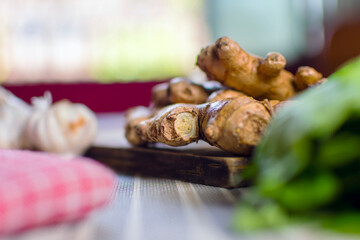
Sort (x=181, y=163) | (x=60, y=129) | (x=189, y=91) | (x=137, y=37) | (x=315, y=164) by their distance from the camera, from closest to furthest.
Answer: (x=315, y=164) < (x=181, y=163) < (x=189, y=91) < (x=60, y=129) < (x=137, y=37)

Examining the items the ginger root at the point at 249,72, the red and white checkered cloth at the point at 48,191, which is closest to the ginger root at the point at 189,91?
the ginger root at the point at 249,72

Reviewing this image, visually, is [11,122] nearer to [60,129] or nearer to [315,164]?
[60,129]

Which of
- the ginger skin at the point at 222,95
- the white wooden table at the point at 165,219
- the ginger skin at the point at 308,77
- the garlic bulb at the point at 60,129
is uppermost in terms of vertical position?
the ginger skin at the point at 308,77

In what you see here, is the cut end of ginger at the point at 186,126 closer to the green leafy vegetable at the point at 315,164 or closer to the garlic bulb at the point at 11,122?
the green leafy vegetable at the point at 315,164

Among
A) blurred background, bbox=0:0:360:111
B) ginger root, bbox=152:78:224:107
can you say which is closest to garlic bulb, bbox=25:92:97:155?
ginger root, bbox=152:78:224:107

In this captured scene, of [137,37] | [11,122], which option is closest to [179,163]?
[11,122]

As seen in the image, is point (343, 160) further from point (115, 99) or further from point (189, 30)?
point (189, 30)
